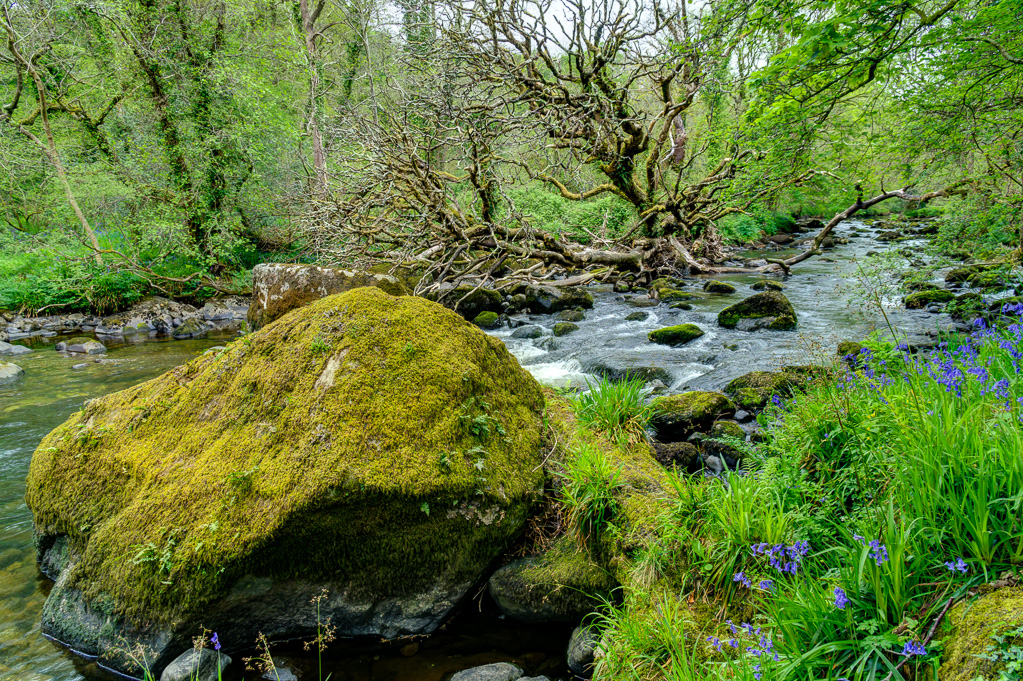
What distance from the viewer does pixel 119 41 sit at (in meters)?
15.4

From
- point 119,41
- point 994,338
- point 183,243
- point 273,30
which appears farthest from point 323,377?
point 273,30

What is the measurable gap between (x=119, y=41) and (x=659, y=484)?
2063 cm

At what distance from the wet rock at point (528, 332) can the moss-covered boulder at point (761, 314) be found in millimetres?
3884

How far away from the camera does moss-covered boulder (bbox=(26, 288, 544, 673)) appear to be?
9.92ft

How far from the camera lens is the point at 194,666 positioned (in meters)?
2.81

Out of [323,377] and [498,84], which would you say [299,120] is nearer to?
[498,84]

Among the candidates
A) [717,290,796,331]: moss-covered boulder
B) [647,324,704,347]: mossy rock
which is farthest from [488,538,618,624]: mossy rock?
[717,290,796,331]: moss-covered boulder

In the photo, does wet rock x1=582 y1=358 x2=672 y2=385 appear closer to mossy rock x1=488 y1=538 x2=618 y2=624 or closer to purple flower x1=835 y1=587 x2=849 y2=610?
mossy rock x1=488 y1=538 x2=618 y2=624

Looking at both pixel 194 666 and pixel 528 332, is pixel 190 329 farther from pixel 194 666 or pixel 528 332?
pixel 194 666

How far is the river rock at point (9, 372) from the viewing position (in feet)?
30.7

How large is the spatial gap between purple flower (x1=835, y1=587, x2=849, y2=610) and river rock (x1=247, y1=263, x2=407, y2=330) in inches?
325

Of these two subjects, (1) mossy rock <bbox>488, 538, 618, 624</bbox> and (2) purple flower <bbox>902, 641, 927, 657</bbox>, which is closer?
(2) purple flower <bbox>902, 641, 927, 657</bbox>

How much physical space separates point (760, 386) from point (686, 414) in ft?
4.30

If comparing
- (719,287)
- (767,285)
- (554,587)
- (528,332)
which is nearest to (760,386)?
(554,587)
